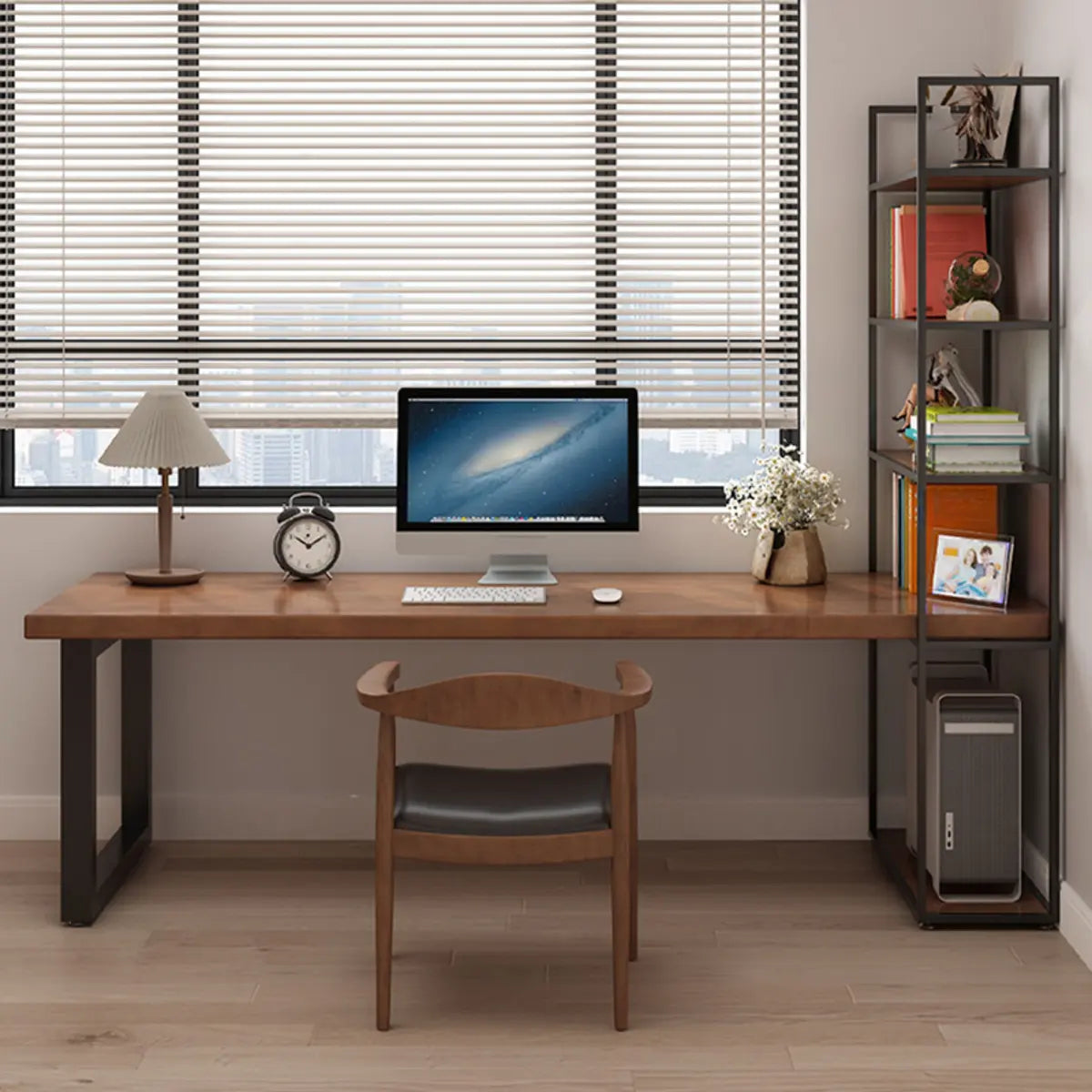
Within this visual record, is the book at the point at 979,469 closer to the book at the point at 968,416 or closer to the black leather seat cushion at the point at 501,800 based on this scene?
the book at the point at 968,416

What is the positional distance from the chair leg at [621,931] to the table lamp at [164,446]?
1.45m

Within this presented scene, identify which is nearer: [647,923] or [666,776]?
[647,923]

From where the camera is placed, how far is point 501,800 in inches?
118

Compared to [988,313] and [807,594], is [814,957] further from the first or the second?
[988,313]

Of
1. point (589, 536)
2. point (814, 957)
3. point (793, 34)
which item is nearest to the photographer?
point (814, 957)

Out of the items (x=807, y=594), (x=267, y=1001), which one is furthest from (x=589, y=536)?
(x=267, y=1001)

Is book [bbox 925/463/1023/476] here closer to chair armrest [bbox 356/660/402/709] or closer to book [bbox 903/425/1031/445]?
book [bbox 903/425/1031/445]

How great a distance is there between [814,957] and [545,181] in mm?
2071

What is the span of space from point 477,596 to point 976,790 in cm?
120

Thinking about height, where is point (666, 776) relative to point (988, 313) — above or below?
below

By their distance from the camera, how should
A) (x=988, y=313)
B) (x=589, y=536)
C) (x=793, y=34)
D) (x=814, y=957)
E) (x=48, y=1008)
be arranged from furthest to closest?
(x=793, y=34), (x=589, y=536), (x=988, y=313), (x=814, y=957), (x=48, y=1008)

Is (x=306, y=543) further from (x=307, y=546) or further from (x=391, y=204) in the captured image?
(x=391, y=204)

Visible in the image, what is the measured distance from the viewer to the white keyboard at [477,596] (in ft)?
11.3

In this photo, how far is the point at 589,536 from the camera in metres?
3.74
